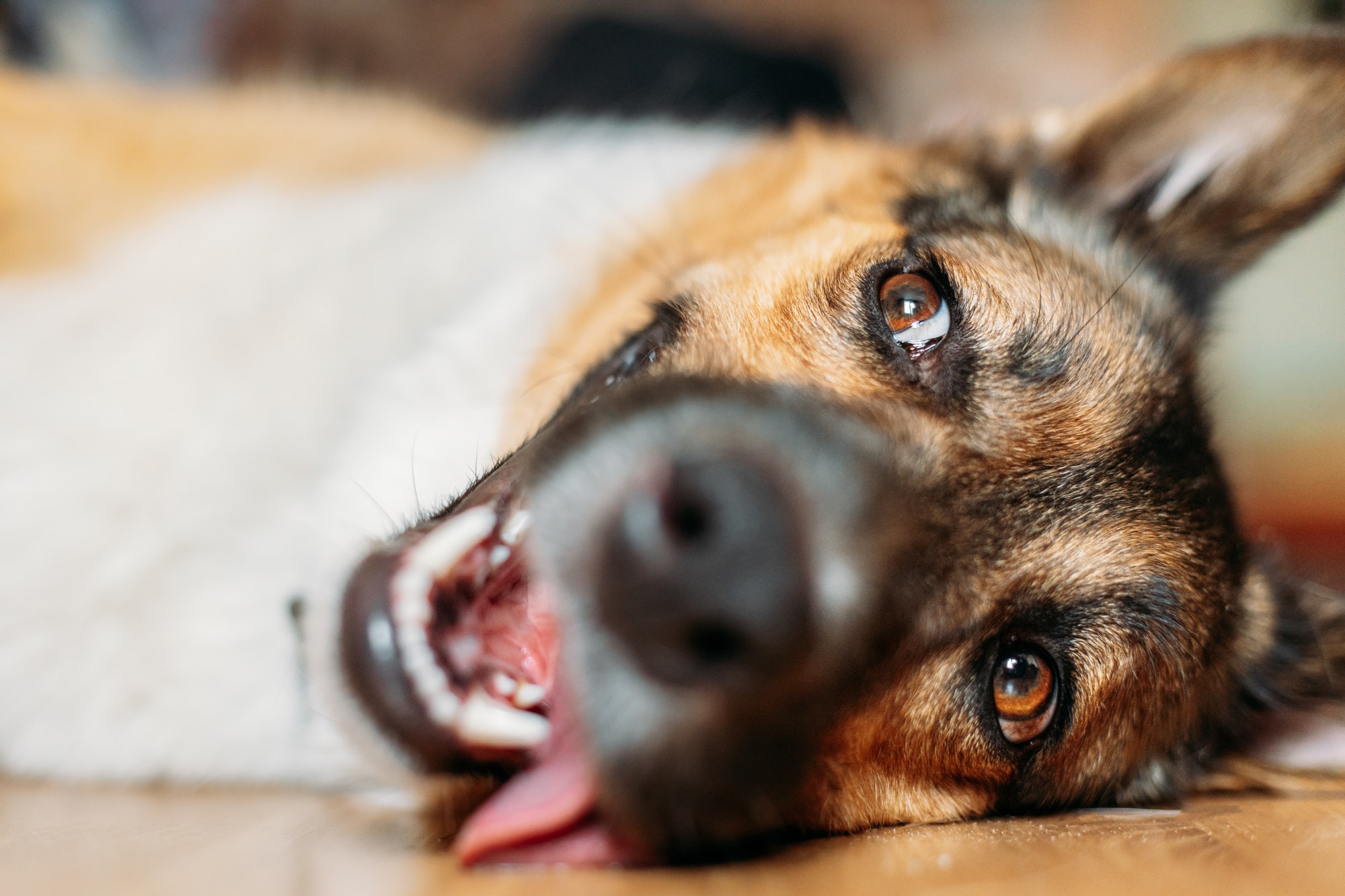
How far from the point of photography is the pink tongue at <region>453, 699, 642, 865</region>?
1.15 meters

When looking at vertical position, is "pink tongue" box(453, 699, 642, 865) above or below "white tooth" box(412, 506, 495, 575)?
below

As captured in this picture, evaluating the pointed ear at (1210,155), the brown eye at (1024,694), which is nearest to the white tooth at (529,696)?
the brown eye at (1024,694)

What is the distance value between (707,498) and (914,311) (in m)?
0.67

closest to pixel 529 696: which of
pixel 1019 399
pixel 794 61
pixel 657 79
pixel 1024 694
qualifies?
pixel 1024 694

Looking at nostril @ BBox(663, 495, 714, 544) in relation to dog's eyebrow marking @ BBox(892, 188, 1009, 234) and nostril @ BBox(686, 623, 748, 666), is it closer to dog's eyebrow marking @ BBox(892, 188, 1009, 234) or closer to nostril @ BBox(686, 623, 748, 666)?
nostril @ BBox(686, 623, 748, 666)

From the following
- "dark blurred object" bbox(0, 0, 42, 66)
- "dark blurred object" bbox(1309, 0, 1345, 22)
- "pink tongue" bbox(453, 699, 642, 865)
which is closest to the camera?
"pink tongue" bbox(453, 699, 642, 865)

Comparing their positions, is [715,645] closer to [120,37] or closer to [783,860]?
[783,860]

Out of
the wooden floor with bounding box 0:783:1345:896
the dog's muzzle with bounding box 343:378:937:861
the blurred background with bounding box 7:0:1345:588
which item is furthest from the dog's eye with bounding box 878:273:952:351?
the blurred background with bounding box 7:0:1345:588

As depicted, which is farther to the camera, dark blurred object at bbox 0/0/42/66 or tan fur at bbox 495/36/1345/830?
dark blurred object at bbox 0/0/42/66

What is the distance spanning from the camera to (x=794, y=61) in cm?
427

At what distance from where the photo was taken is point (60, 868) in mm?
1082

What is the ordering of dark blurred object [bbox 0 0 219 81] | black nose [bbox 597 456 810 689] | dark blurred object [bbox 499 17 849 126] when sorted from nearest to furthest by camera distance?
1. black nose [bbox 597 456 810 689]
2. dark blurred object [bbox 0 0 219 81]
3. dark blurred object [bbox 499 17 849 126]

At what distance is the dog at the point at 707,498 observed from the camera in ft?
3.42

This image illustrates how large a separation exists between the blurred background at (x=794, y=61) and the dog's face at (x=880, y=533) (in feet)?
5.66
